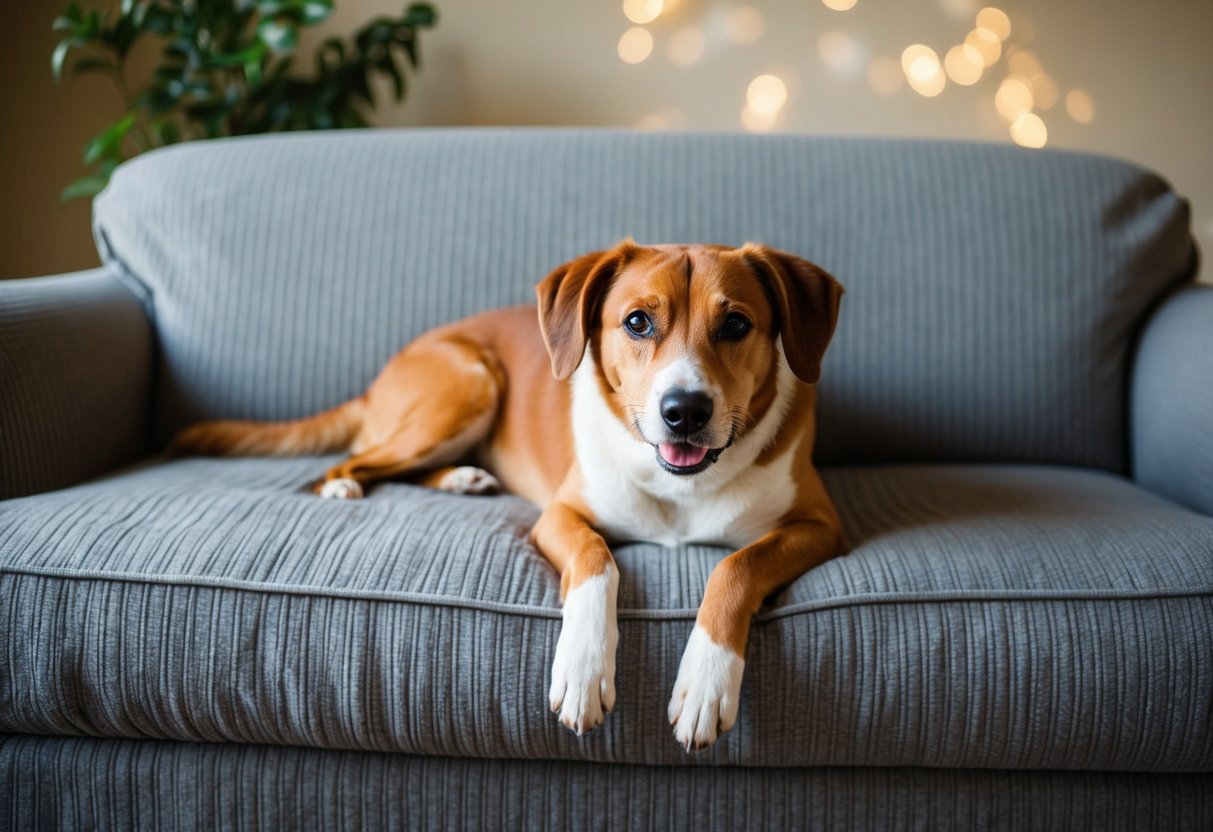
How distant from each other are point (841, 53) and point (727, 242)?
143 cm

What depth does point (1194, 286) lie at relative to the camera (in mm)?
1994

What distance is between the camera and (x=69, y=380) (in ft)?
5.60

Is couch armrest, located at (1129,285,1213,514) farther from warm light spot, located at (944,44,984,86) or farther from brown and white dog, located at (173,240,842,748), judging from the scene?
warm light spot, located at (944,44,984,86)

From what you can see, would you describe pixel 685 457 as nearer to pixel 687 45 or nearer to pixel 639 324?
pixel 639 324

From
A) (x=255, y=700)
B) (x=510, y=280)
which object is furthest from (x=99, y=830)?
(x=510, y=280)

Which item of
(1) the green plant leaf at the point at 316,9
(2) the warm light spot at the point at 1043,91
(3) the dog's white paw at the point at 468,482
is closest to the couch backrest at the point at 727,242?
(3) the dog's white paw at the point at 468,482

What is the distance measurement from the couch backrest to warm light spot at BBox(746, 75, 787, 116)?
3.14 feet

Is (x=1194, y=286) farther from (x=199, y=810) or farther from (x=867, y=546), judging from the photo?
(x=199, y=810)

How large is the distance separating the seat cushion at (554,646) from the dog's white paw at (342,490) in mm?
372

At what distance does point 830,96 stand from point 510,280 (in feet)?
5.52

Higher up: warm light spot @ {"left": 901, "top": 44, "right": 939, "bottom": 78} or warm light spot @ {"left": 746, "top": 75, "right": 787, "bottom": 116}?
warm light spot @ {"left": 901, "top": 44, "right": 939, "bottom": 78}

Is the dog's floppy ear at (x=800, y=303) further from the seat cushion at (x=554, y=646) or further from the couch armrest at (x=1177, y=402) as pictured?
the couch armrest at (x=1177, y=402)

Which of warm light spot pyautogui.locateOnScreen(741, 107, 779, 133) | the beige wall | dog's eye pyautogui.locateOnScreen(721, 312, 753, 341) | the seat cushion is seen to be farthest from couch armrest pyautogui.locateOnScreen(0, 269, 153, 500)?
warm light spot pyautogui.locateOnScreen(741, 107, 779, 133)

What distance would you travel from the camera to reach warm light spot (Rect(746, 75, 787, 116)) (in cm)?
303
